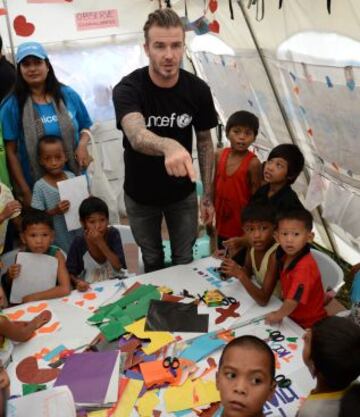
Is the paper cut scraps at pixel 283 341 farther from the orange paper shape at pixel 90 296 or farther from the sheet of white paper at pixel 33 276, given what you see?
the sheet of white paper at pixel 33 276

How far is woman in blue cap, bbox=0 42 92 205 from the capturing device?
2107 millimetres

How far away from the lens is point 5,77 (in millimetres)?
2338

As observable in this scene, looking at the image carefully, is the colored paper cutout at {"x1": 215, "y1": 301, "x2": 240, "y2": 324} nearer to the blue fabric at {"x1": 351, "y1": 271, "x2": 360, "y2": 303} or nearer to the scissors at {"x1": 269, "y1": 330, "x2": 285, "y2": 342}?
the scissors at {"x1": 269, "y1": 330, "x2": 285, "y2": 342}

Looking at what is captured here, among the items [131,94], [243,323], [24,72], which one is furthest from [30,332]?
[24,72]

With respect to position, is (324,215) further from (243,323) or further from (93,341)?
(93,341)

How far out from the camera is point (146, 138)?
128cm

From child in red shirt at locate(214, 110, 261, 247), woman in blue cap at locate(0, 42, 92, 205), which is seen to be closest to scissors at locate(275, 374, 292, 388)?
child in red shirt at locate(214, 110, 261, 247)

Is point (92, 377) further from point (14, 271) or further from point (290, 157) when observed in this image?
point (290, 157)

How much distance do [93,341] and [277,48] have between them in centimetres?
178

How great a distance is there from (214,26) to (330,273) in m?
1.98

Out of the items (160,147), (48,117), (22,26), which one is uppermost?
(22,26)

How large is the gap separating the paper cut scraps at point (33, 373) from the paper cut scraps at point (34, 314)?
0.47 ft

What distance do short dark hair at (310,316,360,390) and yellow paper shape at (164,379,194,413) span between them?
34cm

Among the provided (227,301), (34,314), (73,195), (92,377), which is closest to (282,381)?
(227,301)
